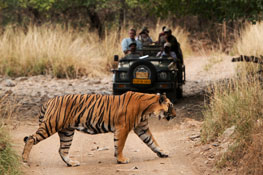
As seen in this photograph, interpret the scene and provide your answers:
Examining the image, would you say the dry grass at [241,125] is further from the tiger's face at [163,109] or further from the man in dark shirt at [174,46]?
the man in dark shirt at [174,46]

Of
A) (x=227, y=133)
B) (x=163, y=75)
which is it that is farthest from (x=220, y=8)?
(x=227, y=133)

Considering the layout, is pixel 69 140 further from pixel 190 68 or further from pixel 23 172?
pixel 190 68

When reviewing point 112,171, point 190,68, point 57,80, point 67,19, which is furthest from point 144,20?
point 112,171

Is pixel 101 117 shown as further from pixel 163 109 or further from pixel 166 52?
pixel 166 52

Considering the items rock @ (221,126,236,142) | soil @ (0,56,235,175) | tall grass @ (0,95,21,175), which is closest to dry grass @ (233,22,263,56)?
soil @ (0,56,235,175)

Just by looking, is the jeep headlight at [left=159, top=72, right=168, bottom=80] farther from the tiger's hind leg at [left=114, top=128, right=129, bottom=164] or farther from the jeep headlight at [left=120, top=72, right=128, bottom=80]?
the tiger's hind leg at [left=114, top=128, right=129, bottom=164]

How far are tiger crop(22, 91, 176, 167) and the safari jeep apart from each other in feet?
12.3

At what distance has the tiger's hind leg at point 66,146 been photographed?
701cm

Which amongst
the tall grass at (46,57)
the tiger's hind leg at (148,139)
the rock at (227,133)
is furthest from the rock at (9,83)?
the rock at (227,133)

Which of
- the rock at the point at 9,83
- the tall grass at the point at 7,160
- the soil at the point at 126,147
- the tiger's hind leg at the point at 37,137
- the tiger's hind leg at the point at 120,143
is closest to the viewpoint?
the tall grass at the point at 7,160

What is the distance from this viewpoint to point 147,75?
11078mm

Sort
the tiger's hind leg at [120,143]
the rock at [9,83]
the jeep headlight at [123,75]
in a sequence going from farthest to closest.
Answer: the rock at [9,83] → the jeep headlight at [123,75] → the tiger's hind leg at [120,143]

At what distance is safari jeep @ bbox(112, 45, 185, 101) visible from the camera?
11.1 m

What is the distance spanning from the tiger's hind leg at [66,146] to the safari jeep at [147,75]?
4.08 metres
